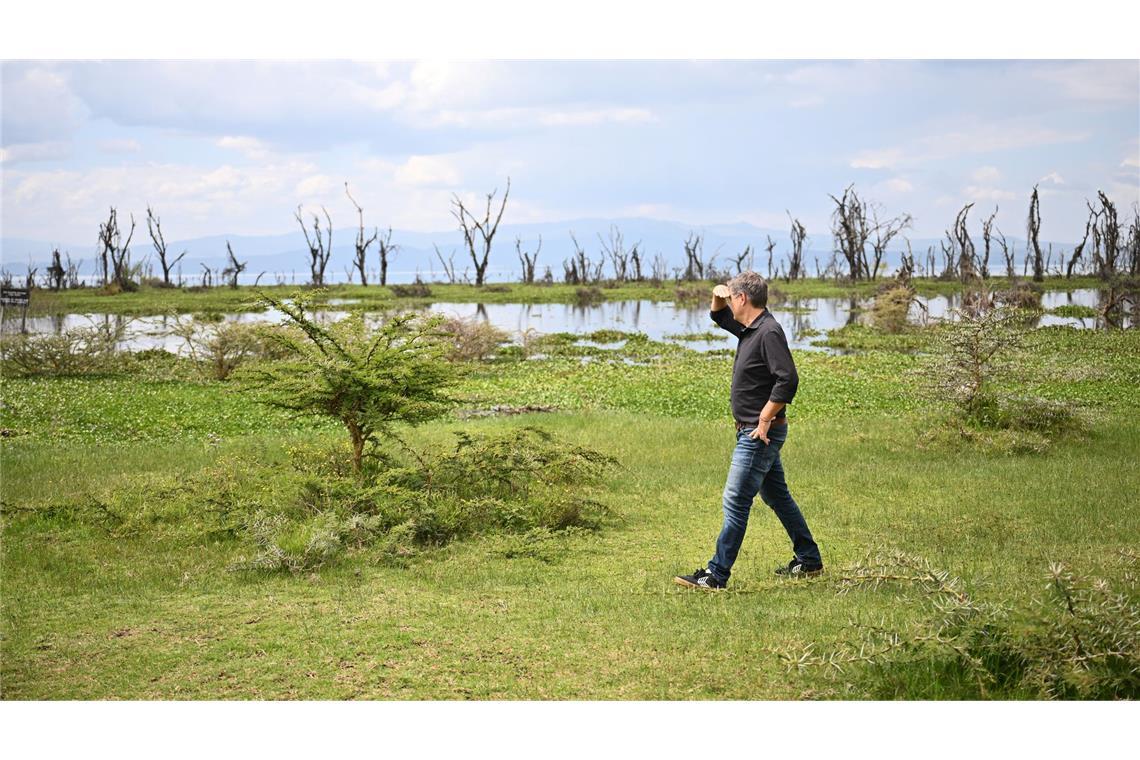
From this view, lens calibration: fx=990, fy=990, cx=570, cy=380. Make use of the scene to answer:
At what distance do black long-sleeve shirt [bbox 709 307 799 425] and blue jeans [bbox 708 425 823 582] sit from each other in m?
0.13

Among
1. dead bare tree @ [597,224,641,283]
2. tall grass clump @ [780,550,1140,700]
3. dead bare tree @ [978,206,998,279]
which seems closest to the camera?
tall grass clump @ [780,550,1140,700]

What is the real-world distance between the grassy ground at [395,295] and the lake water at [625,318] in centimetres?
97

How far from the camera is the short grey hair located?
17.2 ft

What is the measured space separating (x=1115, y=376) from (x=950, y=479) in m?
4.79

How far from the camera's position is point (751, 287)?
5262 mm

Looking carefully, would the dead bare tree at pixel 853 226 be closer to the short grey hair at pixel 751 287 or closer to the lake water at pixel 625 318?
the lake water at pixel 625 318

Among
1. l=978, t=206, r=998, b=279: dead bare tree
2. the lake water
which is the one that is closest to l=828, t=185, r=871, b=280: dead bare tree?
the lake water

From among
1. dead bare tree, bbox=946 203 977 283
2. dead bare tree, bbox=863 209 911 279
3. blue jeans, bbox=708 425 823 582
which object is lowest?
blue jeans, bbox=708 425 823 582

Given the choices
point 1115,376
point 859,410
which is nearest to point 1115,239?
point 1115,376

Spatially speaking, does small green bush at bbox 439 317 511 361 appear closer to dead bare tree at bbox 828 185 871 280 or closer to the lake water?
the lake water

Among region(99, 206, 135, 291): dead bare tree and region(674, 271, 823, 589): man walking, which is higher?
region(99, 206, 135, 291): dead bare tree

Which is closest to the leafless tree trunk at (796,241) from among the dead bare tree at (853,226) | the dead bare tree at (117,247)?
the dead bare tree at (853,226)

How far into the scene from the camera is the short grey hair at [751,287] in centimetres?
525

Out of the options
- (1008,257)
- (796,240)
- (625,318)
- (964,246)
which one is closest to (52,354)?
(625,318)
